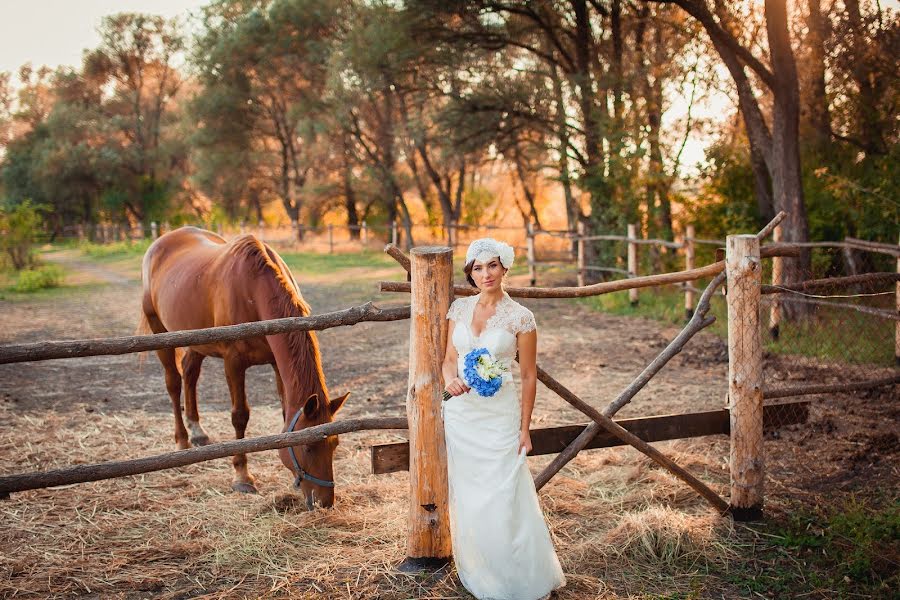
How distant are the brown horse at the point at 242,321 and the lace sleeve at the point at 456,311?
42.5 inches

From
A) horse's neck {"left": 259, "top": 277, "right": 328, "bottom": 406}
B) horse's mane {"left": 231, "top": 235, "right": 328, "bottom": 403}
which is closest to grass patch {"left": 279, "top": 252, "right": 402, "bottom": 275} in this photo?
horse's mane {"left": 231, "top": 235, "right": 328, "bottom": 403}

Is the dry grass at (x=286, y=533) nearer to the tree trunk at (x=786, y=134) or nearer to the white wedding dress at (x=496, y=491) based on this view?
the white wedding dress at (x=496, y=491)

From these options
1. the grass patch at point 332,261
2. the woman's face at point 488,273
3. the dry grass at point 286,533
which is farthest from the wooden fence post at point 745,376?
the grass patch at point 332,261

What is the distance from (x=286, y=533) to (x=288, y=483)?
886 millimetres

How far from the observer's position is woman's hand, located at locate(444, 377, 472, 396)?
3178mm

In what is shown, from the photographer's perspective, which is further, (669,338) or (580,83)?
(580,83)

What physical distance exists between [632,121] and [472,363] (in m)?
12.1

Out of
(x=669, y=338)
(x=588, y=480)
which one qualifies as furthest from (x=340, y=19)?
(x=588, y=480)

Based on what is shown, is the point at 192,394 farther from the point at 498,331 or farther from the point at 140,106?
the point at 140,106

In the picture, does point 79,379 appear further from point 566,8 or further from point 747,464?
point 566,8

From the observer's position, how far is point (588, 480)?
4789 millimetres

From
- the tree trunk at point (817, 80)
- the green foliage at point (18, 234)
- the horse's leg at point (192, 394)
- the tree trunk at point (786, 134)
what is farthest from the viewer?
the green foliage at point (18, 234)

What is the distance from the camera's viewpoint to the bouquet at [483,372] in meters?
3.06

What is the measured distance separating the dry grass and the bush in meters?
12.5
